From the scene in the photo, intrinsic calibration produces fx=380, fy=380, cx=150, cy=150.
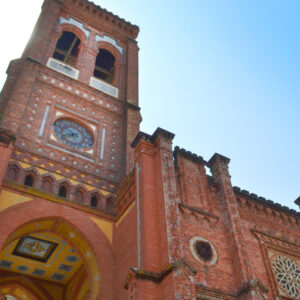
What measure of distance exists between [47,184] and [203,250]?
5919mm

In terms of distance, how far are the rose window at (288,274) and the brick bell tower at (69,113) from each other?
6.45 meters

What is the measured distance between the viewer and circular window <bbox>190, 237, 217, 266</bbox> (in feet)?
37.0

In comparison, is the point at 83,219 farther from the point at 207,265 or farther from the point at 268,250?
the point at 268,250

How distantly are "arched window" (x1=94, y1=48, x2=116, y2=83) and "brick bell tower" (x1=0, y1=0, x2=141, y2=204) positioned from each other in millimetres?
184

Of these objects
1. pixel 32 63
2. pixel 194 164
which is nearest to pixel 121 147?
pixel 194 164

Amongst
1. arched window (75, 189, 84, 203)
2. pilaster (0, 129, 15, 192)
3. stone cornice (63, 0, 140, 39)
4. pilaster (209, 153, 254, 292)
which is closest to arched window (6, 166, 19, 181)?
pilaster (0, 129, 15, 192)

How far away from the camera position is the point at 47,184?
13539mm

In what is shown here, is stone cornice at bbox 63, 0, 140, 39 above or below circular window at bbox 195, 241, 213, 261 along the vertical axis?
above

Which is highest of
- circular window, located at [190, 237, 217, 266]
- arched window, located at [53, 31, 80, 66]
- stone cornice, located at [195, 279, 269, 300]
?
arched window, located at [53, 31, 80, 66]

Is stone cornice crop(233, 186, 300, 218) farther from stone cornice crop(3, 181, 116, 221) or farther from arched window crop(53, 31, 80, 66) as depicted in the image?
arched window crop(53, 31, 80, 66)

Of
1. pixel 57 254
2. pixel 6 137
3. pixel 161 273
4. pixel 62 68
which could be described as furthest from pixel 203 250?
pixel 62 68

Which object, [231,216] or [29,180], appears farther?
[29,180]

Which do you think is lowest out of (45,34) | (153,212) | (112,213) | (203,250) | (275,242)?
(203,250)

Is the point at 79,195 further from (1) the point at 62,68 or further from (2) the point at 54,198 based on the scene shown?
(1) the point at 62,68
